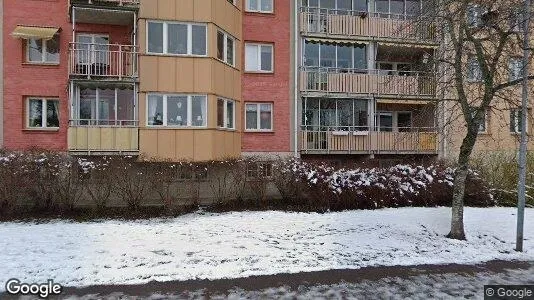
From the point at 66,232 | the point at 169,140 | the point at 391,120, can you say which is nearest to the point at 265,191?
the point at 169,140

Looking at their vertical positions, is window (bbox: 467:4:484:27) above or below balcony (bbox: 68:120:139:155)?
above

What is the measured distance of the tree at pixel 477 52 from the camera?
8.93 m

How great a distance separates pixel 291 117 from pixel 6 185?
39.2 ft

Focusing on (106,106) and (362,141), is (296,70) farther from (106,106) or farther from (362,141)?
(106,106)

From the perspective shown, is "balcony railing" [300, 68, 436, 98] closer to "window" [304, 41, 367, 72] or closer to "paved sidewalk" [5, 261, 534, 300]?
"window" [304, 41, 367, 72]

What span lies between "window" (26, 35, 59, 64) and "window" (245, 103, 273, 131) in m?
8.41

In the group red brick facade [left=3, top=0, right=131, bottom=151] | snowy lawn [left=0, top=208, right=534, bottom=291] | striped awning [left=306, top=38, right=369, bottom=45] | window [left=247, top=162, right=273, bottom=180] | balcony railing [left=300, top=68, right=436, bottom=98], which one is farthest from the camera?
striped awning [left=306, top=38, right=369, bottom=45]

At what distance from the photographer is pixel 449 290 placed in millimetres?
6332

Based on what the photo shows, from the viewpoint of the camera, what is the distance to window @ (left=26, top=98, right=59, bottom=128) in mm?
16500

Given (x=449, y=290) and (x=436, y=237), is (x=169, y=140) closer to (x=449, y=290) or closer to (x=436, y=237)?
(x=436, y=237)

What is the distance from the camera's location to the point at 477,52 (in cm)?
908

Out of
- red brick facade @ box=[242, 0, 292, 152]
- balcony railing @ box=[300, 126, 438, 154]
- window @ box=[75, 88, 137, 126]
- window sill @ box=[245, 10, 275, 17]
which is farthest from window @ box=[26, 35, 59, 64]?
balcony railing @ box=[300, 126, 438, 154]

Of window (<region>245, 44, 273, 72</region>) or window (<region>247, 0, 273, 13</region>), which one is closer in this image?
window (<region>245, 44, 273, 72</region>)

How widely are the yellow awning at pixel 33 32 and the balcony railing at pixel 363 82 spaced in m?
10.8
